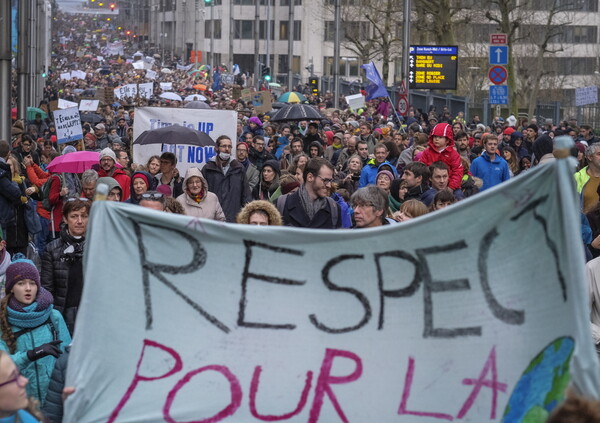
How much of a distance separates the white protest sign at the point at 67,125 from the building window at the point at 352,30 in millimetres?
47419

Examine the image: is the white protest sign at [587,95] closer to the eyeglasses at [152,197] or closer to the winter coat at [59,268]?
the eyeglasses at [152,197]

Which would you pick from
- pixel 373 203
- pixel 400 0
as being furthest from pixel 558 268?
pixel 400 0

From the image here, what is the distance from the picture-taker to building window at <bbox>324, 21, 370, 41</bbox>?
69.8 m

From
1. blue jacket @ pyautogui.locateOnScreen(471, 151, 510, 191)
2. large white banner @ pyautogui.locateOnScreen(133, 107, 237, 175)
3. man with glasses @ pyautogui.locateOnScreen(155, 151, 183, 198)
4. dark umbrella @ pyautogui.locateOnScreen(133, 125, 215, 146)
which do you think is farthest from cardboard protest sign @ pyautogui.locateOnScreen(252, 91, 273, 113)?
man with glasses @ pyautogui.locateOnScreen(155, 151, 183, 198)

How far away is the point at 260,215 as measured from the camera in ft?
23.8

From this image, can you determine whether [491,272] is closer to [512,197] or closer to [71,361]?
[512,197]

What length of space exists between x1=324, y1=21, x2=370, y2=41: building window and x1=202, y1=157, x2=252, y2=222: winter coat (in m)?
53.2

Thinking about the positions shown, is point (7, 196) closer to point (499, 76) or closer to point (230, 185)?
point (230, 185)

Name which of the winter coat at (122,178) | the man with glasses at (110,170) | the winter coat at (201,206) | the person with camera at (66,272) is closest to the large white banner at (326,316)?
the person with camera at (66,272)

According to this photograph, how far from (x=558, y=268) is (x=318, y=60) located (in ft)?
284

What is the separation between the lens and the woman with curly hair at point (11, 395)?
165 inches

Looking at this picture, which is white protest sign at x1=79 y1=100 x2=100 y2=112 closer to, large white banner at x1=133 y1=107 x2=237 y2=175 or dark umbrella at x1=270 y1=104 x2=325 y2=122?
dark umbrella at x1=270 y1=104 x2=325 y2=122

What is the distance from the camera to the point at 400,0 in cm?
5516

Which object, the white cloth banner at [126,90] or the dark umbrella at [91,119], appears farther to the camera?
the white cloth banner at [126,90]
